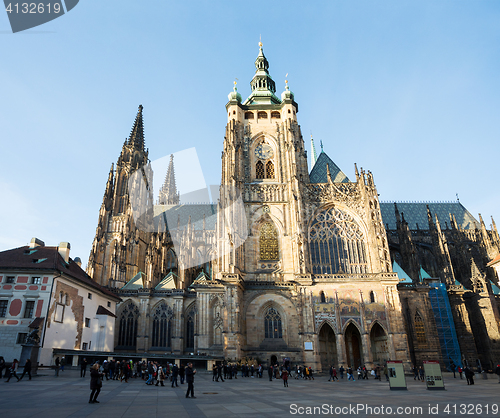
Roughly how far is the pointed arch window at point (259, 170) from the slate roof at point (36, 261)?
21788 mm

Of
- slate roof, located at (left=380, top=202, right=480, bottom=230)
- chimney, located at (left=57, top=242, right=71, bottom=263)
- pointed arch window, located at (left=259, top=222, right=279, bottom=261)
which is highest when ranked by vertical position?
slate roof, located at (left=380, top=202, right=480, bottom=230)

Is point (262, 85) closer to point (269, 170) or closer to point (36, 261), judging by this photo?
point (269, 170)

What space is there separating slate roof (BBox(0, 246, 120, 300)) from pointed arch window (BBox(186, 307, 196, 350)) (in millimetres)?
13352

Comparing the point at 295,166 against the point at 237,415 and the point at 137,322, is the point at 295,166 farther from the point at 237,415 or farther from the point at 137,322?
the point at 237,415

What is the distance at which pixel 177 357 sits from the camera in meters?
26.3

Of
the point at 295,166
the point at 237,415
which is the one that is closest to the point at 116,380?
the point at 237,415

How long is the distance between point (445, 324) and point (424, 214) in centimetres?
2173

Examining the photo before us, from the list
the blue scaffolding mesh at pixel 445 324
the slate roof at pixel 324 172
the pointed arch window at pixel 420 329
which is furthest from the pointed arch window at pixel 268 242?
the blue scaffolding mesh at pixel 445 324

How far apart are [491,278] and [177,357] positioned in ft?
138

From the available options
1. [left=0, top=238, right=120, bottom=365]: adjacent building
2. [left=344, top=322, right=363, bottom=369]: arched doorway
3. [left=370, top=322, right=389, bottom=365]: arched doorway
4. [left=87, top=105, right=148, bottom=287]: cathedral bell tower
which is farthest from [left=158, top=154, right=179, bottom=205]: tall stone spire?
[left=370, top=322, right=389, bottom=365]: arched doorway

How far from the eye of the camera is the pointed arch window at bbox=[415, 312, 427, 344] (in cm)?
3403

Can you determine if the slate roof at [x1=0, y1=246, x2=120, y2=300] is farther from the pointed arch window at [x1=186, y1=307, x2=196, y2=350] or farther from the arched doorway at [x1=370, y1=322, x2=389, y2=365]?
the arched doorway at [x1=370, y1=322, x2=389, y2=365]

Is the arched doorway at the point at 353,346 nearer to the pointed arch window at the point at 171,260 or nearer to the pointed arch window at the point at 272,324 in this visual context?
the pointed arch window at the point at 272,324

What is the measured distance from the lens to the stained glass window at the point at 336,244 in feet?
120
